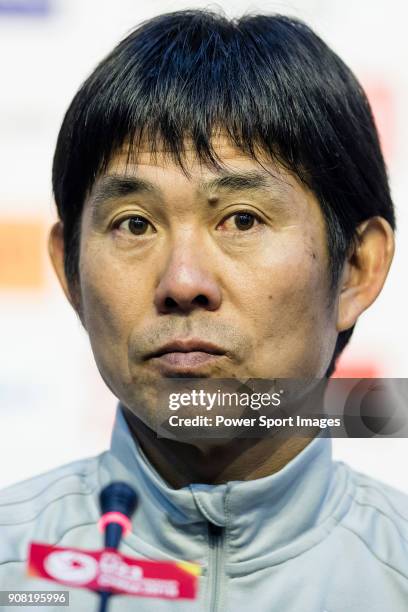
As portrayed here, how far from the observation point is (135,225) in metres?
1.22

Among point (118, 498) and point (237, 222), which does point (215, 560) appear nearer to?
point (118, 498)

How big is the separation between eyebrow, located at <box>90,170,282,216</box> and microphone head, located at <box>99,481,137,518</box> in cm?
35

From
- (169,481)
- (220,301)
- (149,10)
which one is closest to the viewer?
(220,301)

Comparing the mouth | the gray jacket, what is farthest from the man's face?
the gray jacket

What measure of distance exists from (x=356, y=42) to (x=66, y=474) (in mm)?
819

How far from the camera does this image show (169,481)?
1.27m

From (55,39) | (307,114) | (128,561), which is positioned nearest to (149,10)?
(55,39)

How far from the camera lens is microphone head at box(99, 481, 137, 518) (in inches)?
49.4

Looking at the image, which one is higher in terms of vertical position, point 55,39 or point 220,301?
point 55,39

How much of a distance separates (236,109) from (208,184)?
0.32 feet

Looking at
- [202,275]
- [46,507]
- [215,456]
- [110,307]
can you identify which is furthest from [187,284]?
[46,507]

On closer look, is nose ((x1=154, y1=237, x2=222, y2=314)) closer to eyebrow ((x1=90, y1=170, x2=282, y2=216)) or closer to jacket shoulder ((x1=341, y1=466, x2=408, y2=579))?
eyebrow ((x1=90, y1=170, x2=282, y2=216))

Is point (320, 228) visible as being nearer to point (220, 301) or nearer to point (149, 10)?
point (220, 301)

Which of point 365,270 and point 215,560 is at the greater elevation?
point 365,270
